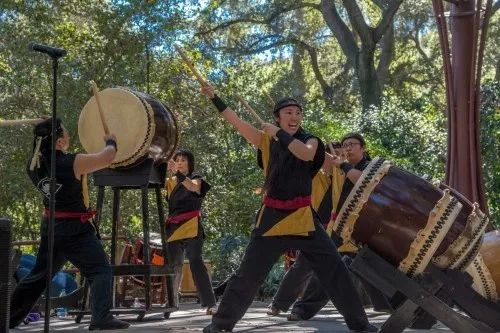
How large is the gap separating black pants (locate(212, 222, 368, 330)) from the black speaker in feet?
5.14

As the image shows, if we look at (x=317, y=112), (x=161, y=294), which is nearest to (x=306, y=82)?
(x=317, y=112)

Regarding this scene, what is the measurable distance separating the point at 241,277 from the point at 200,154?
341 inches

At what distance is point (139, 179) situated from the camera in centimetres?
808

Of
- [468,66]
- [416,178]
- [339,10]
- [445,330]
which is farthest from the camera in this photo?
[339,10]

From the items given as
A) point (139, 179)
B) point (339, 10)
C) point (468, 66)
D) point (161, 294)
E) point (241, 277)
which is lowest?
point (161, 294)

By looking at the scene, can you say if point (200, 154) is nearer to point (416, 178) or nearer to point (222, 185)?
point (222, 185)

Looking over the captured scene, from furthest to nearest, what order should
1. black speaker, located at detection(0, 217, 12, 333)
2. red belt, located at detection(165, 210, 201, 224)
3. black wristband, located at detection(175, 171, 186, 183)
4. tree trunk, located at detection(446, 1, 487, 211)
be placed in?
tree trunk, located at detection(446, 1, 487, 211), red belt, located at detection(165, 210, 201, 224), black wristband, located at detection(175, 171, 186, 183), black speaker, located at detection(0, 217, 12, 333)

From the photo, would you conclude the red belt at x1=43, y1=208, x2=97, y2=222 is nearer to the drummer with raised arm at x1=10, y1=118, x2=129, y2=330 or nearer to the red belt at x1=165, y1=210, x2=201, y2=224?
the drummer with raised arm at x1=10, y1=118, x2=129, y2=330

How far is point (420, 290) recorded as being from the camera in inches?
223

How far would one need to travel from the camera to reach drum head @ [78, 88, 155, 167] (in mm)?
7934

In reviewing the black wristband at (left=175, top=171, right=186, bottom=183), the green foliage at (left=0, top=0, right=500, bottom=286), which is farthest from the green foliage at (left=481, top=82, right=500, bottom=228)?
the black wristband at (left=175, top=171, right=186, bottom=183)

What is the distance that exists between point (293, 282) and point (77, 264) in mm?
2194

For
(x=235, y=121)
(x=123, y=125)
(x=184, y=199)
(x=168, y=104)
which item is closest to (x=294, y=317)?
(x=184, y=199)

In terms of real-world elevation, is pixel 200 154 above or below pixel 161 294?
above
